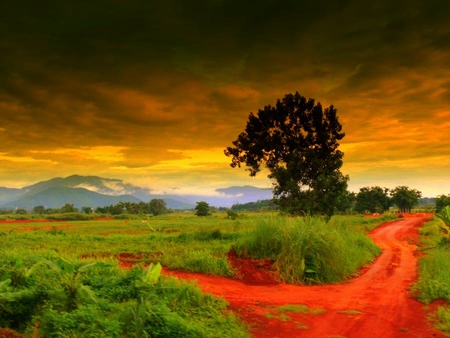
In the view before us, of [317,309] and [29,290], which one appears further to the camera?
[317,309]

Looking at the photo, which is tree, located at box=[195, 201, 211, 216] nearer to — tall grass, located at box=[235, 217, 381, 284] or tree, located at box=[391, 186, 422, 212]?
tree, located at box=[391, 186, 422, 212]

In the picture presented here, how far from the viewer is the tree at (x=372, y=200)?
70250mm

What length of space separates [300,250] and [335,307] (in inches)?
132

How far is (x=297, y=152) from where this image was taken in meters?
23.1

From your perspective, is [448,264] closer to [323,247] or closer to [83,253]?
[323,247]

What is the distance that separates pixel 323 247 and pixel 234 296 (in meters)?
4.18

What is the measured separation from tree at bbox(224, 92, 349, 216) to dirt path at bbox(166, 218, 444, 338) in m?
11.2

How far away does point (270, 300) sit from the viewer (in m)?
7.81

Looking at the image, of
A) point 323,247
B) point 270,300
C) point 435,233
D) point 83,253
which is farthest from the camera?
point 435,233

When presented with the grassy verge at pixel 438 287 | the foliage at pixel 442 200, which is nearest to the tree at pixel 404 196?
the foliage at pixel 442 200

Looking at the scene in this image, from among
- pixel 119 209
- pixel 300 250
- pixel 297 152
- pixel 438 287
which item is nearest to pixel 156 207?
pixel 119 209

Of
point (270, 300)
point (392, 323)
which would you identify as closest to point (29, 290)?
point (270, 300)

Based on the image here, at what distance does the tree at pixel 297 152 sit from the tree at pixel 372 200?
5125 centimetres

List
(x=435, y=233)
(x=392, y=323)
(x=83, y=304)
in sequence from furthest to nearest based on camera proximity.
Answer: (x=435, y=233) < (x=392, y=323) < (x=83, y=304)
